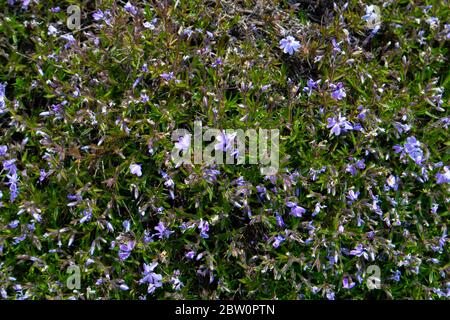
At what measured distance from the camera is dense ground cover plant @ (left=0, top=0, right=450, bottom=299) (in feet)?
9.43

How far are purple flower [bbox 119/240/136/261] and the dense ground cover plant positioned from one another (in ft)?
0.03

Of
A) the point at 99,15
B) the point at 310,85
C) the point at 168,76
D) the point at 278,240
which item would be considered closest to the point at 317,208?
the point at 278,240

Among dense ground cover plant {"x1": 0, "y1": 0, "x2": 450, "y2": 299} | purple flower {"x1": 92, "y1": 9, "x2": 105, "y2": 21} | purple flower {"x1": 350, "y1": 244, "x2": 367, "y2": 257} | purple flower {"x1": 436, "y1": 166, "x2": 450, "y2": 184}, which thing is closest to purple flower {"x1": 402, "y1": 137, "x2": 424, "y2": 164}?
dense ground cover plant {"x1": 0, "y1": 0, "x2": 450, "y2": 299}

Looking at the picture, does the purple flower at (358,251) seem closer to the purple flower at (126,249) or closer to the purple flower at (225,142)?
the purple flower at (225,142)

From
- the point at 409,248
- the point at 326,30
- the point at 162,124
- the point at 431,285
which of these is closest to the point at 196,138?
the point at 162,124

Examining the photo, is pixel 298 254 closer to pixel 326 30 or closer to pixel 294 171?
pixel 294 171

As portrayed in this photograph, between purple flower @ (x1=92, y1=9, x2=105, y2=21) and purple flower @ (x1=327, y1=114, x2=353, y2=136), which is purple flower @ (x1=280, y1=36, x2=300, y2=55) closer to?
purple flower @ (x1=327, y1=114, x2=353, y2=136)

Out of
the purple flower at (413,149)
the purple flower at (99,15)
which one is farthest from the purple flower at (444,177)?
the purple flower at (99,15)

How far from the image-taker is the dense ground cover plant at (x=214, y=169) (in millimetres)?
2873

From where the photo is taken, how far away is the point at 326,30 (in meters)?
3.10

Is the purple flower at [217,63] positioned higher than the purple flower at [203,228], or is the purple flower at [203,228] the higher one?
the purple flower at [217,63]

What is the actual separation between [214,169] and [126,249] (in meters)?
0.61

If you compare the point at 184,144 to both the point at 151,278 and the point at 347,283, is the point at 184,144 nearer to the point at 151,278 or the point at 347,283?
the point at 151,278

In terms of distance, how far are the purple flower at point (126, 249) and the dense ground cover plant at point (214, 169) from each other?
0.03 ft
